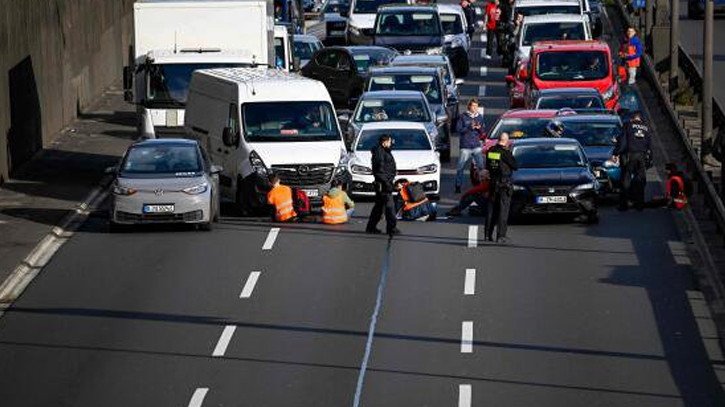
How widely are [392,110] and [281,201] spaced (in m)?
8.64

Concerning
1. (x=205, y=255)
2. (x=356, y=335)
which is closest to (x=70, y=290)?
(x=205, y=255)

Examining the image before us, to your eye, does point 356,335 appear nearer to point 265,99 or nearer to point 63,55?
point 265,99

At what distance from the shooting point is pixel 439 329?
90.5 feet

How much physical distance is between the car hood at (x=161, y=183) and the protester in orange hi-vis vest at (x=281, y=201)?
1496 millimetres

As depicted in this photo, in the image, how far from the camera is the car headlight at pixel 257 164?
3741 cm

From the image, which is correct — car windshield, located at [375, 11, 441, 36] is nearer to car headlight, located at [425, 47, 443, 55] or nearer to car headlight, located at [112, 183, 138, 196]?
car headlight, located at [425, 47, 443, 55]

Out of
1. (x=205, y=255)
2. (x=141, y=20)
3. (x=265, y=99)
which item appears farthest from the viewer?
(x=141, y=20)

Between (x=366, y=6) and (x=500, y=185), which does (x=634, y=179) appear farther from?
(x=366, y=6)

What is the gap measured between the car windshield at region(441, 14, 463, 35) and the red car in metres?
11.4

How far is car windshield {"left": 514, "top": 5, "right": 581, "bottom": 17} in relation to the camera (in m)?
61.4

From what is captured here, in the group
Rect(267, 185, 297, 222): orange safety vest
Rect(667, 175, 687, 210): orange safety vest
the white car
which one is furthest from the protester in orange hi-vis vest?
Rect(667, 175, 687, 210): orange safety vest

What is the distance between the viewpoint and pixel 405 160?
39.1m

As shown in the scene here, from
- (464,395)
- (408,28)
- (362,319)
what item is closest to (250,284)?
(362,319)

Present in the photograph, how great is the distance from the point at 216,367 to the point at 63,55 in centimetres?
2733
